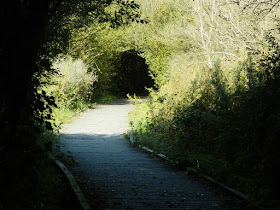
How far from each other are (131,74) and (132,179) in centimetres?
3541

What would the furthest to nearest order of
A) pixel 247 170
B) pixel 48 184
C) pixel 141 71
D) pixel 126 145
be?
pixel 141 71
pixel 126 145
pixel 247 170
pixel 48 184

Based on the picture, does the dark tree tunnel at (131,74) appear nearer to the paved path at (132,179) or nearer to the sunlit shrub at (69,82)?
the sunlit shrub at (69,82)

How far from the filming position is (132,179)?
8117mm

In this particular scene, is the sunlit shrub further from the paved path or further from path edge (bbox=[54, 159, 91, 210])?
path edge (bbox=[54, 159, 91, 210])

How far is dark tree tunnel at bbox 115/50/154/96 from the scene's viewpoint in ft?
139

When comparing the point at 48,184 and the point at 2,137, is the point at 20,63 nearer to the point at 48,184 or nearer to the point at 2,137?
the point at 2,137

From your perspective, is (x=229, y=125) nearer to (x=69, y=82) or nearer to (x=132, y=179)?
(x=132, y=179)

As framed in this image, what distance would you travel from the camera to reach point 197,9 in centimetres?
2020

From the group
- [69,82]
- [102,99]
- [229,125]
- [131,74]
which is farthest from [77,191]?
[131,74]

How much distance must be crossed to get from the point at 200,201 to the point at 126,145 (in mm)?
8496

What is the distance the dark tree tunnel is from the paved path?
26.8m

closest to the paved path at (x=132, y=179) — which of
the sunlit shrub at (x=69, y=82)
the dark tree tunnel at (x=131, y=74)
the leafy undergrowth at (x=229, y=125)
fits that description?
the leafy undergrowth at (x=229, y=125)

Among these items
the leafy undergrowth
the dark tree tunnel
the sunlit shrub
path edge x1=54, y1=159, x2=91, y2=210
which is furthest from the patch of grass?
path edge x1=54, y1=159, x2=91, y2=210

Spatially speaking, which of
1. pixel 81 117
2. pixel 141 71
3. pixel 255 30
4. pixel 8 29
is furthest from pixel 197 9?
pixel 141 71
